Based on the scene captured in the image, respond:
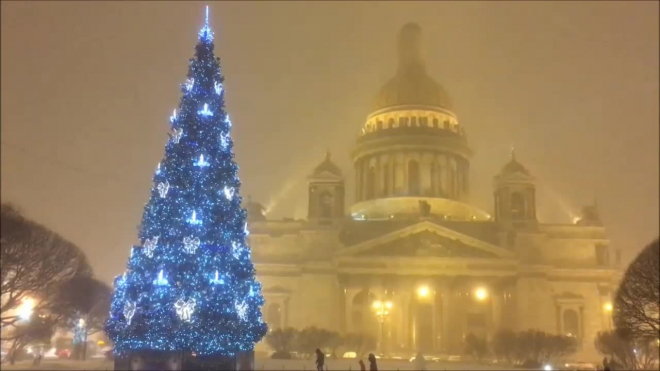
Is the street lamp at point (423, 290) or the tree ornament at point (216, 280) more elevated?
the street lamp at point (423, 290)

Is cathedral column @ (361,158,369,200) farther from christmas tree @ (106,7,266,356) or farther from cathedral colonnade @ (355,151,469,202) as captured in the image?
christmas tree @ (106,7,266,356)

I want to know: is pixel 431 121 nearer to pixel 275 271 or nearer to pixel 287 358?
pixel 275 271

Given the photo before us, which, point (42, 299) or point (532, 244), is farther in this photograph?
point (532, 244)

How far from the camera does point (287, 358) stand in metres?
51.0

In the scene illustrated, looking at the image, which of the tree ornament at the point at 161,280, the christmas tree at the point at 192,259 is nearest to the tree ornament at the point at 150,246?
the christmas tree at the point at 192,259

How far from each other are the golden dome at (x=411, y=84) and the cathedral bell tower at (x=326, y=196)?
19.4 meters

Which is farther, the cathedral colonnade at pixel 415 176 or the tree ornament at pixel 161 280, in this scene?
the cathedral colonnade at pixel 415 176

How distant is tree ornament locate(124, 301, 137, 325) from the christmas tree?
0.11ft

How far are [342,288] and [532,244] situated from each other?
17245 mm

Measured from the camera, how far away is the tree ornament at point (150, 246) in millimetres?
25328

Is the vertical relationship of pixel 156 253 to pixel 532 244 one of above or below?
below

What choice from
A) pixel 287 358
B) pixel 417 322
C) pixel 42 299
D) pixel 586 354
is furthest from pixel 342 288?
pixel 42 299

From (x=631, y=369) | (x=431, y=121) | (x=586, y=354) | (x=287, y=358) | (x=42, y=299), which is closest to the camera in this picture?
(x=631, y=369)

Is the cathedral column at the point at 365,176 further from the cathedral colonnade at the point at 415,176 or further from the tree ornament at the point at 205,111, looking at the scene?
the tree ornament at the point at 205,111
